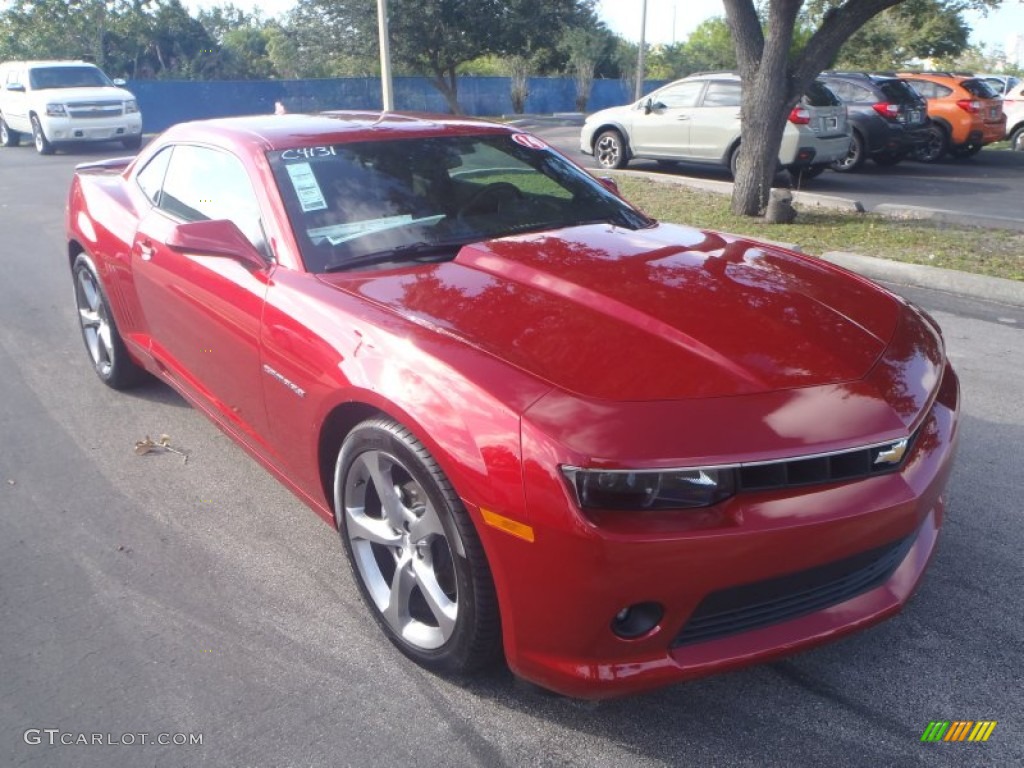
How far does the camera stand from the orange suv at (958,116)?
1620 cm

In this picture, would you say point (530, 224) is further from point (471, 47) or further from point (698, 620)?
point (471, 47)

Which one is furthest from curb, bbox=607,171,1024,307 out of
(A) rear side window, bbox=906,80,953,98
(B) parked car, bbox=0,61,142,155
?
(B) parked car, bbox=0,61,142,155

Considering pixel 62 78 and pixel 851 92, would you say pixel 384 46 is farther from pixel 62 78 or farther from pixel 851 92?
pixel 851 92

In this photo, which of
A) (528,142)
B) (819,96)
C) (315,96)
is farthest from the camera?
(315,96)

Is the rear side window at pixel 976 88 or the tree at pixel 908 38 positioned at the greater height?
the tree at pixel 908 38

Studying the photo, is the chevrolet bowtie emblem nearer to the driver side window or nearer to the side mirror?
the side mirror

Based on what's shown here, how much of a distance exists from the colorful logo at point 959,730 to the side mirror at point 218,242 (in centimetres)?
257

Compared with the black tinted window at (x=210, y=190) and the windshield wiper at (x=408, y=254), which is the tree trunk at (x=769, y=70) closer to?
the black tinted window at (x=210, y=190)

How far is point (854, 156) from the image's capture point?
49.0 ft

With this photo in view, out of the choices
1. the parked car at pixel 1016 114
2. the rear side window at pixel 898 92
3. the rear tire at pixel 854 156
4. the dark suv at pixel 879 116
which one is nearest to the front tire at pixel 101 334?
the dark suv at pixel 879 116

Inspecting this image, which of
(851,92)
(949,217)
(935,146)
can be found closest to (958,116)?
(935,146)

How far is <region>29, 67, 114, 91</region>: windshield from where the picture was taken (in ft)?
61.8

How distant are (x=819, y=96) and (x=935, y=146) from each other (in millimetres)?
5378

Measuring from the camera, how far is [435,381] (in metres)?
2.33
